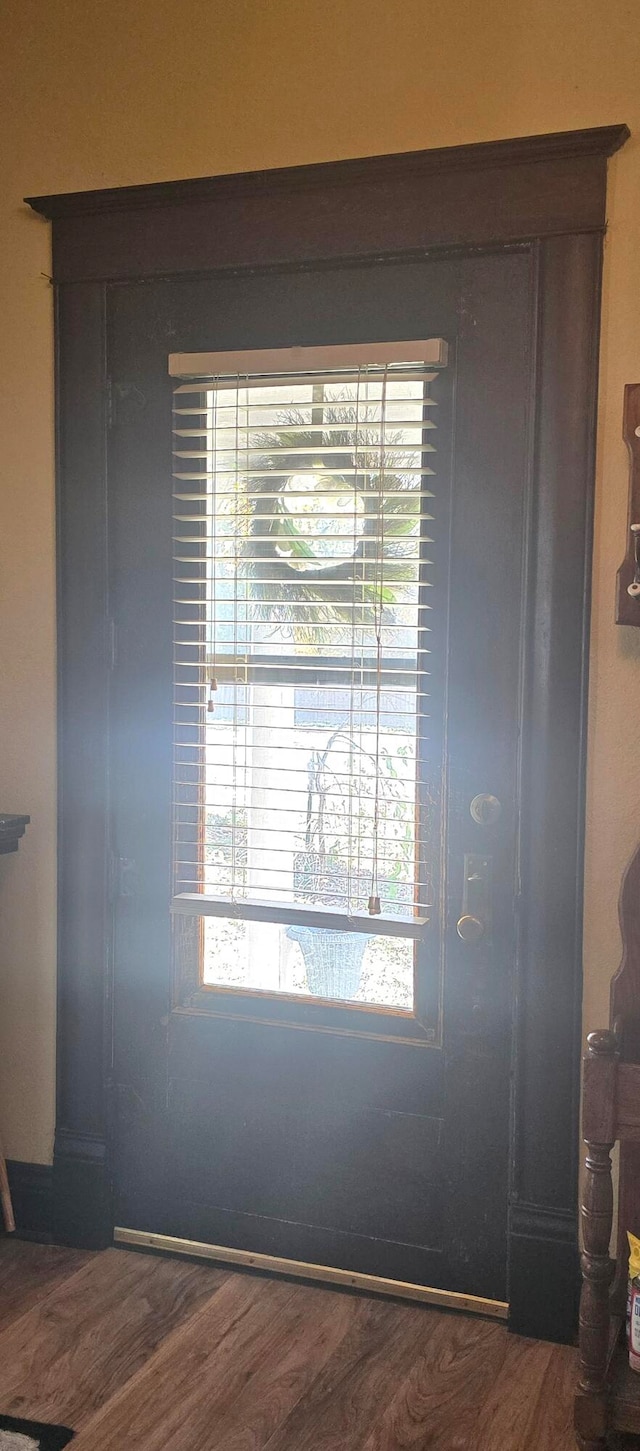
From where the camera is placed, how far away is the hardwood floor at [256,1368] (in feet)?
7.32

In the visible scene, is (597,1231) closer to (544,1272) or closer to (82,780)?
(544,1272)

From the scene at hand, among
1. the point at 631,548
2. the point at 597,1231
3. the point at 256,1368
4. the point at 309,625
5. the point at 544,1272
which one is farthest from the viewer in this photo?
the point at 309,625

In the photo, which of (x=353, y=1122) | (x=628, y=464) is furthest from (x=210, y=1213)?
(x=628, y=464)

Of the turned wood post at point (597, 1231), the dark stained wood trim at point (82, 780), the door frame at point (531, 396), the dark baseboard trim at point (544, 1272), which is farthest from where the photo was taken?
the dark stained wood trim at point (82, 780)

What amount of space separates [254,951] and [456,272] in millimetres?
1536

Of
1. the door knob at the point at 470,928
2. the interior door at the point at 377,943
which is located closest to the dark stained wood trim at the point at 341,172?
the interior door at the point at 377,943

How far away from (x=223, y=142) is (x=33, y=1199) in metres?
2.50

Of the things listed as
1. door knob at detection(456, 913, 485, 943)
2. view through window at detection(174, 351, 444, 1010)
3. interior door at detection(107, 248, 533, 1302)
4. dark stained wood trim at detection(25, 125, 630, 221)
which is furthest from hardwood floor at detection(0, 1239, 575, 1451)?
dark stained wood trim at detection(25, 125, 630, 221)

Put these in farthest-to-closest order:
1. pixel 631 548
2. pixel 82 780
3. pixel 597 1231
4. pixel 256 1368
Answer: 1. pixel 82 780
2. pixel 256 1368
3. pixel 631 548
4. pixel 597 1231

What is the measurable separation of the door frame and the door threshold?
0.10 m

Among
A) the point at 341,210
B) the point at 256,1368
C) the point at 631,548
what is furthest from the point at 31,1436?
the point at 341,210

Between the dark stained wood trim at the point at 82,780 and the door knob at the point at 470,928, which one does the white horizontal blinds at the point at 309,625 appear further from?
the dark stained wood trim at the point at 82,780

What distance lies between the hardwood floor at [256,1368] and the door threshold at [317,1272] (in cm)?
3

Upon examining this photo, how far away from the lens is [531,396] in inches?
96.9
